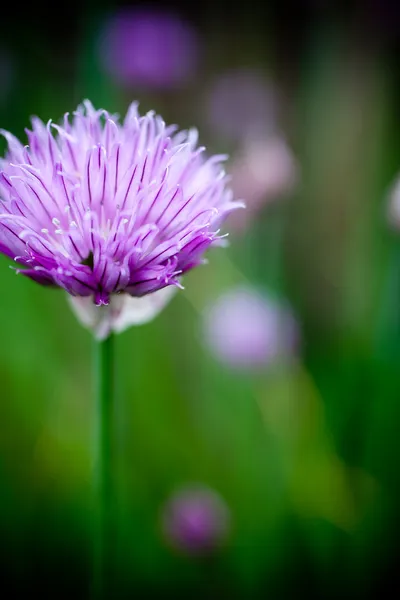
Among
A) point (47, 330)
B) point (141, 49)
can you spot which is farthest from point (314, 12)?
point (47, 330)

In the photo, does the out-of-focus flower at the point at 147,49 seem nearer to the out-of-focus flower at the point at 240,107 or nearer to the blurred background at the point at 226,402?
the blurred background at the point at 226,402

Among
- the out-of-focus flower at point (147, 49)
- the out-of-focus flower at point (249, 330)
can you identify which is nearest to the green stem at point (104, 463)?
the out-of-focus flower at point (249, 330)

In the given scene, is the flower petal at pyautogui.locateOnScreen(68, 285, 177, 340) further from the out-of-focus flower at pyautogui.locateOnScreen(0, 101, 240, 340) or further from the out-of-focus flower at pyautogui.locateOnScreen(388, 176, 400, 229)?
the out-of-focus flower at pyautogui.locateOnScreen(388, 176, 400, 229)

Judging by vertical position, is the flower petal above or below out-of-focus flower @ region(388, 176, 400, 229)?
below

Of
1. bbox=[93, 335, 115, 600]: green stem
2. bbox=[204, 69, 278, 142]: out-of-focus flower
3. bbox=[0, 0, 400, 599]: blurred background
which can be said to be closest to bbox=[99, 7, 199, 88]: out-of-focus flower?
bbox=[0, 0, 400, 599]: blurred background

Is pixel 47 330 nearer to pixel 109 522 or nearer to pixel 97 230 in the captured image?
pixel 109 522
